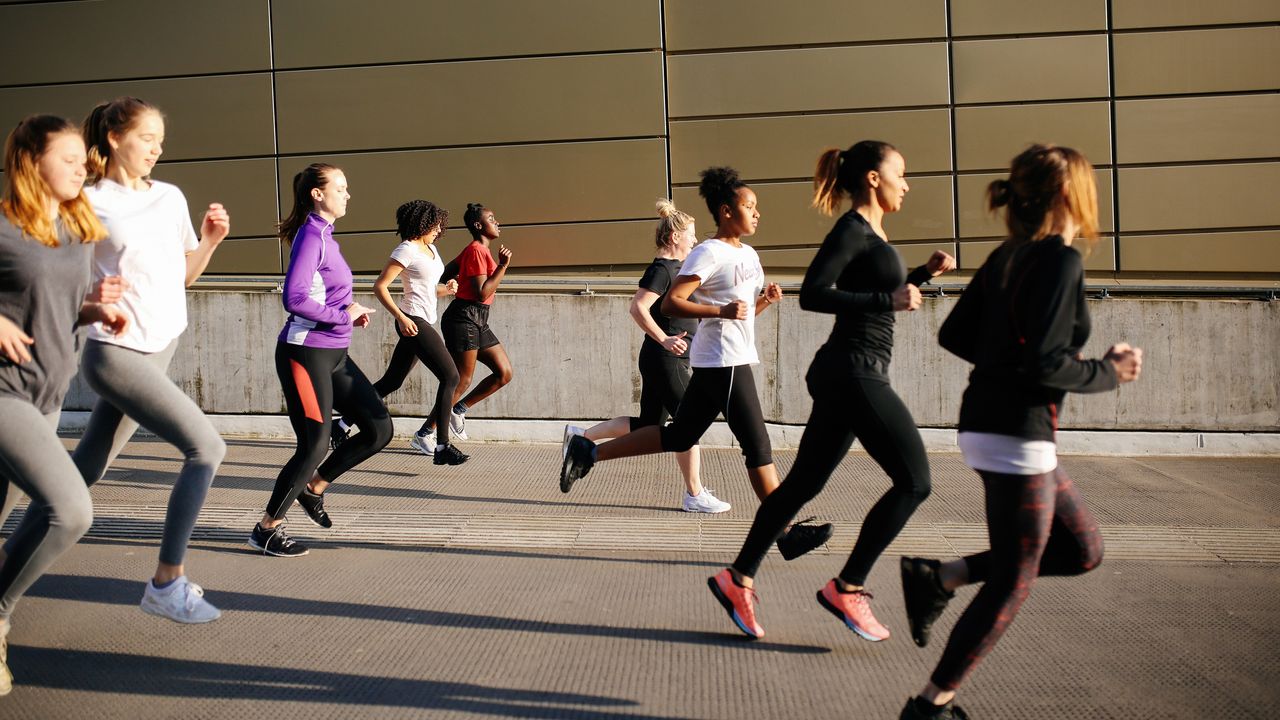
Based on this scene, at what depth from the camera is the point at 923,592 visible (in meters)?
3.64

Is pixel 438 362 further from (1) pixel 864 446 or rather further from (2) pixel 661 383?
(1) pixel 864 446

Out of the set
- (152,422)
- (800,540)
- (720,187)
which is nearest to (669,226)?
(720,187)

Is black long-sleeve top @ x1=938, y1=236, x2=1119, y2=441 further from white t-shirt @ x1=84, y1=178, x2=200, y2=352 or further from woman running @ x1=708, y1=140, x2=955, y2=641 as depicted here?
white t-shirt @ x1=84, y1=178, x2=200, y2=352

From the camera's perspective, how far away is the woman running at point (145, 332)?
398cm

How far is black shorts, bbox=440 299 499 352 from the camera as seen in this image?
8141mm

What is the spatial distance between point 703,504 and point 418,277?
8.86 ft

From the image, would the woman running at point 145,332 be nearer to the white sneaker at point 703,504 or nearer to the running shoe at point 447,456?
the white sneaker at point 703,504

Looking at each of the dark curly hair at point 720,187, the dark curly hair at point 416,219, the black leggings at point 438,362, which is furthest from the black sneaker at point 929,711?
the dark curly hair at point 416,219

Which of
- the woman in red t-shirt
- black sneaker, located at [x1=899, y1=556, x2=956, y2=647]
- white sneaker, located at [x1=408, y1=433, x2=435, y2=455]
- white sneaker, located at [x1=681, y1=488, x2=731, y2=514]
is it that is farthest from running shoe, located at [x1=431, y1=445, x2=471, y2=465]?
black sneaker, located at [x1=899, y1=556, x2=956, y2=647]

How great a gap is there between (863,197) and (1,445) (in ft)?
9.98

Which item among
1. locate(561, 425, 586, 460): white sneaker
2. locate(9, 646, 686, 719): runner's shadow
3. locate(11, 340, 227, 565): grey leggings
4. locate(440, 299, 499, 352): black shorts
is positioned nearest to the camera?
locate(9, 646, 686, 719): runner's shadow

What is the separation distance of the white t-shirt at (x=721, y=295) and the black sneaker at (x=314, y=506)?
2090mm

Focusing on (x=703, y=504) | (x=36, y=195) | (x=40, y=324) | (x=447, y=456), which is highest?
(x=36, y=195)

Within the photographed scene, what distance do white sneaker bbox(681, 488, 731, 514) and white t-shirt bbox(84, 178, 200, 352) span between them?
321 cm
